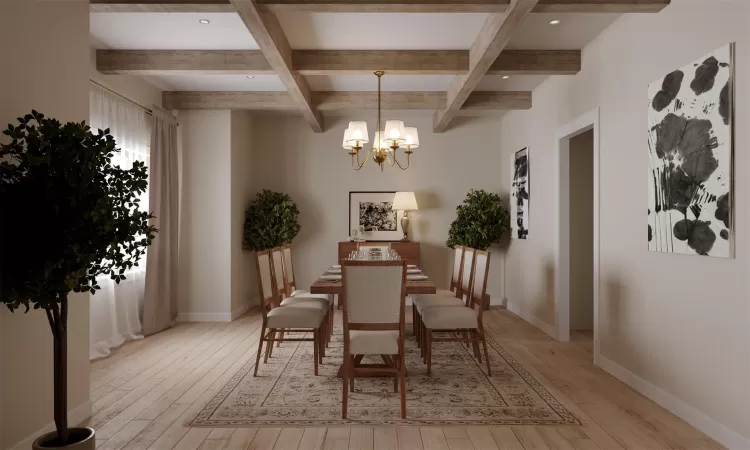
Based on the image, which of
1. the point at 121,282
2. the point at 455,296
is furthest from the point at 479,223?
the point at 121,282

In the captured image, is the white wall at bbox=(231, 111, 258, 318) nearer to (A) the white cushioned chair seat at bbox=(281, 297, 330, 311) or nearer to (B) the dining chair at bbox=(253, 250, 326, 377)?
(A) the white cushioned chair seat at bbox=(281, 297, 330, 311)

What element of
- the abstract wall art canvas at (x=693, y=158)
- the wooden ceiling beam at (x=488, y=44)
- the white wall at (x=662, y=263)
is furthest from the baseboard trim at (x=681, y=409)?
the wooden ceiling beam at (x=488, y=44)

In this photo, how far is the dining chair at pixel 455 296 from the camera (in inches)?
184

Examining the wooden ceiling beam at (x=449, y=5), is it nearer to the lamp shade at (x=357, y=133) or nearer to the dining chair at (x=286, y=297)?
the lamp shade at (x=357, y=133)

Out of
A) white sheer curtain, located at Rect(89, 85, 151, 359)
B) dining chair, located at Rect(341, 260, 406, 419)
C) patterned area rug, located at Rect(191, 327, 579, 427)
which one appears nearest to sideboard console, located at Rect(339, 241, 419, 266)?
white sheer curtain, located at Rect(89, 85, 151, 359)

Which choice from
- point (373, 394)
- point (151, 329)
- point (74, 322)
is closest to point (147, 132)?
point (151, 329)

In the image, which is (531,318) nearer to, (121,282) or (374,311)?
(374,311)

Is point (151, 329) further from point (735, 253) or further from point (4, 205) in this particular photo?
point (735, 253)

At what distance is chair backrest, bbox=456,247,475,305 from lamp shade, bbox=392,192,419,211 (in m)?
2.38

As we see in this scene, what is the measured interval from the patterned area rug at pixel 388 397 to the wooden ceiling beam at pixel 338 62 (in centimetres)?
272

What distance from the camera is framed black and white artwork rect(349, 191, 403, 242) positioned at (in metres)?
7.94

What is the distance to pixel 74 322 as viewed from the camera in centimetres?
326

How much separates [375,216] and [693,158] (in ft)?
16.9

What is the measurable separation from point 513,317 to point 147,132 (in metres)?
5.09
